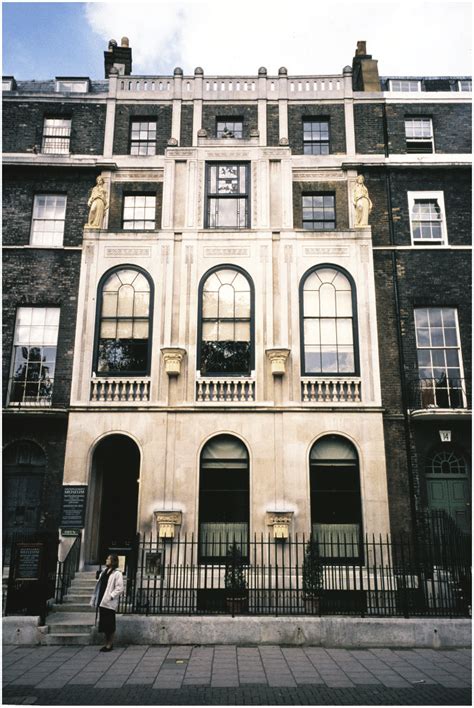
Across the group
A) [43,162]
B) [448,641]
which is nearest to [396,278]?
[448,641]

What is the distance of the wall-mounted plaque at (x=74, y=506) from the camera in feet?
51.6

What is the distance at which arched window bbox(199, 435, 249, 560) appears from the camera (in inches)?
631

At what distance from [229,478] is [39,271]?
31.0 feet

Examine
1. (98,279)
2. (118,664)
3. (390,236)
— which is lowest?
(118,664)

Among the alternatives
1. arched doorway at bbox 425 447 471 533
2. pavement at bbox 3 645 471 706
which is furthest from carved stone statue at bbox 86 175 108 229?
arched doorway at bbox 425 447 471 533

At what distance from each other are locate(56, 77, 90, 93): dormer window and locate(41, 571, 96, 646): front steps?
19107 millimetres

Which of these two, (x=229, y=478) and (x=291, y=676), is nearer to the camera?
(x=291, y=676)

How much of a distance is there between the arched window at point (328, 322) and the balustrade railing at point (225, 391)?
1859mm

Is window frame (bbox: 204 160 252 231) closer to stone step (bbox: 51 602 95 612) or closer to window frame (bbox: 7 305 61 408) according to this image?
window frame (bbox: 7 305 61 408)

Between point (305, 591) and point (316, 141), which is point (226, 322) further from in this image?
point (305, 591)

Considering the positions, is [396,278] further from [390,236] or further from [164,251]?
[164,251]

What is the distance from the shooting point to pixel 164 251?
18.3 meters

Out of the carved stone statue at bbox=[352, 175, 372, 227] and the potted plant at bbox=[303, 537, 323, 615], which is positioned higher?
the carved stone statue at bbox=[352, 175, 372, 227]

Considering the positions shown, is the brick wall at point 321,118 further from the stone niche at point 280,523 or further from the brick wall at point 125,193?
the stone niche at point 280,523
